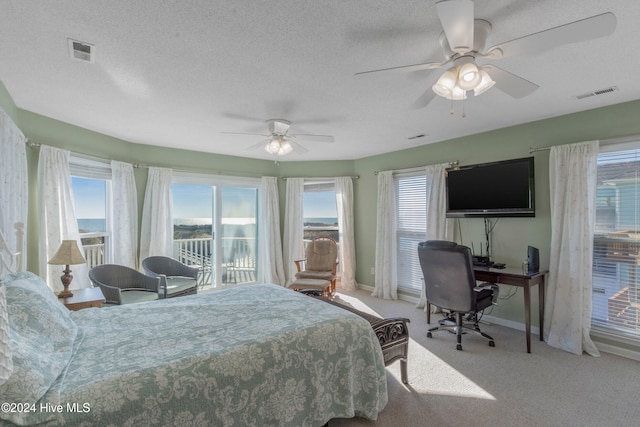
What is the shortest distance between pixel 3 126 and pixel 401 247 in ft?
16.0

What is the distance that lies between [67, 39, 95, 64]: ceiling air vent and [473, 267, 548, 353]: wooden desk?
155 inches

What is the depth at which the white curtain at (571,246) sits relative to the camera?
2977 millimetres

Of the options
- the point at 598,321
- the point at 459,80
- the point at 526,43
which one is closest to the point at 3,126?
the point at 459,80

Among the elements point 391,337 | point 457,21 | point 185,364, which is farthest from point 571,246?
point 185,364

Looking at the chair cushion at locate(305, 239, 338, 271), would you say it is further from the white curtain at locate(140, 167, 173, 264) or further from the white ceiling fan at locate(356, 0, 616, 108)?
the white ceiling fan at locate(356, 0, 616, 108)

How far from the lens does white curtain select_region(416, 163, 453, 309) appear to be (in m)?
4.24

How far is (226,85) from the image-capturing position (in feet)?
7.92

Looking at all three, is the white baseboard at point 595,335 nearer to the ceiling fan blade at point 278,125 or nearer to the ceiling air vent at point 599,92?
the ceiling air vent at point 599,92

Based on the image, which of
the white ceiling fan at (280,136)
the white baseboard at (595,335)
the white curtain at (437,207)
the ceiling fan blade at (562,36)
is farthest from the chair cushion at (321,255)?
the ceiling fan blade at (562,36)

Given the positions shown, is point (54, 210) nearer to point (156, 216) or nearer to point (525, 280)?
point (156, 216)

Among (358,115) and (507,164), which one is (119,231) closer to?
(358,115)

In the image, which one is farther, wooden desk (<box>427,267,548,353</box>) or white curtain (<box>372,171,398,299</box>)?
white curtain (<box>372,171,398,299</box>)

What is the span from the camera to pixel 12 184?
2.39 metres

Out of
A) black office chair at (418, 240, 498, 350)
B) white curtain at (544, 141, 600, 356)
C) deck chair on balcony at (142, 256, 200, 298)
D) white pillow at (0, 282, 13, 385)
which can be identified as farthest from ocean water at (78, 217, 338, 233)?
white curtain at (544, 141, 600, 356)
